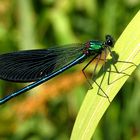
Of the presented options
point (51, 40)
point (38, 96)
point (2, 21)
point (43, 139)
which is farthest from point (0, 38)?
point (43, 139)

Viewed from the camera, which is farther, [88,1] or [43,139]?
[88,1]

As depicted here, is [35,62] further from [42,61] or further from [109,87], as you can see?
[109,87]

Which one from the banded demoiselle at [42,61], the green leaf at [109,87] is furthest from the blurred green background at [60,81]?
the green leaf at [109,87]

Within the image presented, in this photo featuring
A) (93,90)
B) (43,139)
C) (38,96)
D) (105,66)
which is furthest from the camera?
(43,139)

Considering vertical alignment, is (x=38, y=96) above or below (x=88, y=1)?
below

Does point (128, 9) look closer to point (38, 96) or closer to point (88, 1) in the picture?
point (88, 1)

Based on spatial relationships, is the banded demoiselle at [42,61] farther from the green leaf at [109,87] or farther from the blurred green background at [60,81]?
the green leaf at [109,87]

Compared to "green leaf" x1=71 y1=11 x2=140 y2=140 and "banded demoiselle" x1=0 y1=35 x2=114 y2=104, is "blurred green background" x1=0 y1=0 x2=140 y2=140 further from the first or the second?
"green leaf" x1=71 y1=11 x2=140 y2=140
